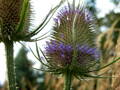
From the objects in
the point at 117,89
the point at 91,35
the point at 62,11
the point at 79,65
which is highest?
the point at 62,11

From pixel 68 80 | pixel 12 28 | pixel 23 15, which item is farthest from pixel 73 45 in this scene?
pixel 12 28

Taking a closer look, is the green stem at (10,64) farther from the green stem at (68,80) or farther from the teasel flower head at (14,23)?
the green stem at (68,80)

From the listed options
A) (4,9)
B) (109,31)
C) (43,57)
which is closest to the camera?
(43,57)

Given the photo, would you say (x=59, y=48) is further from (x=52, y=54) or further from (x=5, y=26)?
(x=5, y=26)

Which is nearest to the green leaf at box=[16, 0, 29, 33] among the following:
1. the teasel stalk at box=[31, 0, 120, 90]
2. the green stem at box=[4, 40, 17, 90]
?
the green stem at box=[4, 40, 17, 90]

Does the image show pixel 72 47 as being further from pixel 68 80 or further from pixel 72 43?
pixel 68 80

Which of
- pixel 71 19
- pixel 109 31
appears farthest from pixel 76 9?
pixel 109 31

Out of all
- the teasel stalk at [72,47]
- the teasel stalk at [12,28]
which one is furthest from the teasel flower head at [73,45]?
the teasel stalk at [12,28]

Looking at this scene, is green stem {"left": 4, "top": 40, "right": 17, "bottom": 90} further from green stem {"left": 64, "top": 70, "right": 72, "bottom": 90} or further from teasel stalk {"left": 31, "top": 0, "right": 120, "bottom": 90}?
green stem {"left": 64, "top": 70, "right": 72, "bottom": 90}
